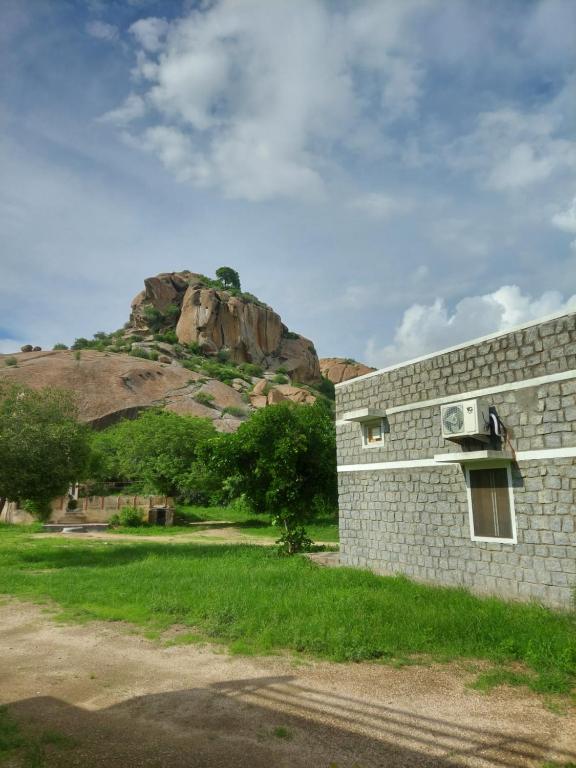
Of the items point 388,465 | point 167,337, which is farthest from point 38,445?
point 167,337

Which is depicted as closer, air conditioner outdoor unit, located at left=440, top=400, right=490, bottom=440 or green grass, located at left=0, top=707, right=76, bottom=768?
green grass, located at left=0, top=707, right=76, bottom=768

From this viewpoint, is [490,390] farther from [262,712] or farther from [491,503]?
[262,712]

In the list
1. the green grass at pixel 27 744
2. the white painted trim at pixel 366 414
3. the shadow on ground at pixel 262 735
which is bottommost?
the shadow on ground at pixel 262 735

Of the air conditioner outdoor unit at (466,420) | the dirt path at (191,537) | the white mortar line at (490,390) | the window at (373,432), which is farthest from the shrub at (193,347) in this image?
the air conditioner outdoor unit at (466,420)

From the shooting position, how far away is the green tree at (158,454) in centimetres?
2772

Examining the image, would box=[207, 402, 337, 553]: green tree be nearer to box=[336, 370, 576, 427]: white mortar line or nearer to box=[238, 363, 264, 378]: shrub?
box=[336, 370, 576, 427]: white mortar line

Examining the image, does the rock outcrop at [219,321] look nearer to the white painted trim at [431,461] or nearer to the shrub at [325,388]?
the shrub at [325,388]

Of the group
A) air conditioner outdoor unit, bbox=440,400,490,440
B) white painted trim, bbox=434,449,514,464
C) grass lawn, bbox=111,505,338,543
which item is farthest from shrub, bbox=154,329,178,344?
white painted trim, bbox=434,449,514,464

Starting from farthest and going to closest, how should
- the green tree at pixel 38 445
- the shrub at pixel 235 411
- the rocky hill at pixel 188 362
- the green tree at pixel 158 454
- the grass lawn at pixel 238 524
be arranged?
1. the shrub at pixel 235 411
2. the rocky hill at pixel 188 362
3. the green tree at pixel 158 454
4. the grass lawn at pixel 238 524
5. the green tree at pixel 38 445

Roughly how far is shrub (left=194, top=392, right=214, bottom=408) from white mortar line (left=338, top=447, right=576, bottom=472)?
32.5m

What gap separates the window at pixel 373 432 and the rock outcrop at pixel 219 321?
50232 mm

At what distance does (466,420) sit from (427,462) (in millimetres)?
1525

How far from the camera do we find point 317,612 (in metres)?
7.36

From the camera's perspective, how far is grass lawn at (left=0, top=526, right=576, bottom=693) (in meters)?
6.07
